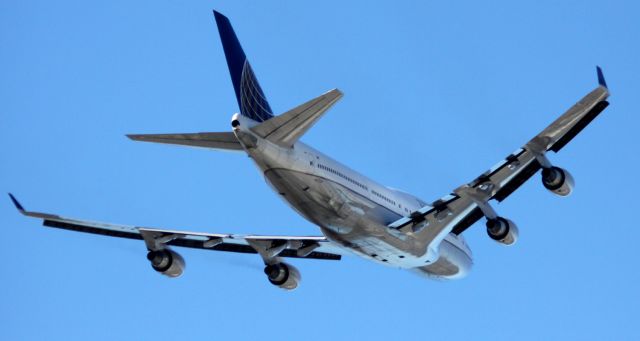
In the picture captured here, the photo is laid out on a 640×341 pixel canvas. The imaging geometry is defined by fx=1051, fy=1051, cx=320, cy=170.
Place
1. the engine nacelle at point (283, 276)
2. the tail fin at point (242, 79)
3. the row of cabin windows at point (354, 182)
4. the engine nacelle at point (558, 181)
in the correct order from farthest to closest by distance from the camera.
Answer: the engine nacelle at point (283, 276), the tail fin at point (242, 79), the row of cabin windows at point (354, 182), the engine nacelle at point (558, 181)

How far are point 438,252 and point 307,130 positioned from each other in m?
9.60

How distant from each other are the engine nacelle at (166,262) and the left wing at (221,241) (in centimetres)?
26

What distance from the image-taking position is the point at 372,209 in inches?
1347

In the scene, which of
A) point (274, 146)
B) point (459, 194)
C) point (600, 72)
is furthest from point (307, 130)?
point (600, 72)

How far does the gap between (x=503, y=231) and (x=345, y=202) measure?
5.35 metres

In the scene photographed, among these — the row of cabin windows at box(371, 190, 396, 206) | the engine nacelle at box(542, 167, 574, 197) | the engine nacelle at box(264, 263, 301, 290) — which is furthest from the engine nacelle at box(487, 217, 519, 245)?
the engine nacelle at box(264, 263, 301, 290)

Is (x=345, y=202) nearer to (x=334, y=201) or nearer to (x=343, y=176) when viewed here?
(x=334, y=201)

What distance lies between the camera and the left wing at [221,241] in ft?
118

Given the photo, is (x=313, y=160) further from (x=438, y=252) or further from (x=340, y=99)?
(x=438, y=252)

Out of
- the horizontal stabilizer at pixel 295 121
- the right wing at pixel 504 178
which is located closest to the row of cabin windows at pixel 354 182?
the right wing at pixel 504 178

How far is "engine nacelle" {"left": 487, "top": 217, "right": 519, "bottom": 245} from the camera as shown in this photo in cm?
3403

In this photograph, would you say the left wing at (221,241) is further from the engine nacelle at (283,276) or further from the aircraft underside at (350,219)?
the aircraft underside at (350,219)

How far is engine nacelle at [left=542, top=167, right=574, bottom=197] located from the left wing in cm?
788

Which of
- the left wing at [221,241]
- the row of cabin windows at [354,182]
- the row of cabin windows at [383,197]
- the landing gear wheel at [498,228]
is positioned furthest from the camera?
the left wing at [221,241]
